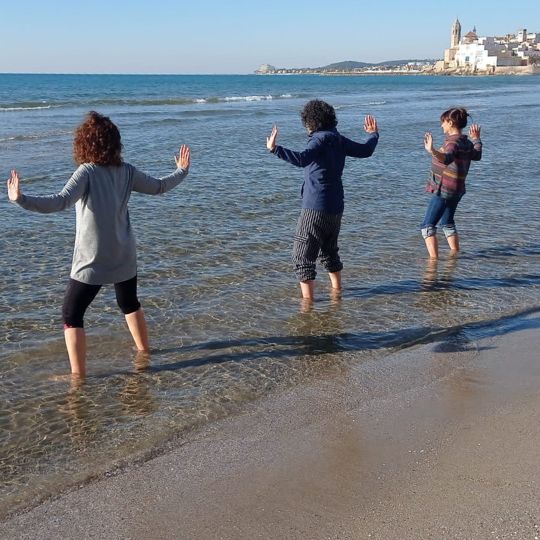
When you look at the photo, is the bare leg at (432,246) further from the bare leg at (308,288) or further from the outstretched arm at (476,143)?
the bare leg at (308,288)

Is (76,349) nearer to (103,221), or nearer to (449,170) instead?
(103,221)

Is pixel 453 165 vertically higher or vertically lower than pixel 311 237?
higher

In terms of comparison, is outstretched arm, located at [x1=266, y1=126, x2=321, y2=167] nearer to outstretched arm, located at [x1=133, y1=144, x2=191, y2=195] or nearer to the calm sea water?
outstretched arm, located at [x1=133, y1=144, x2=191, y2=195]

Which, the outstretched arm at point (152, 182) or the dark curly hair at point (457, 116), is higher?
the dark curly hair at point (457, 116)

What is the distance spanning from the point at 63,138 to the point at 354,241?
14937 millimetres

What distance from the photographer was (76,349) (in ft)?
16.8

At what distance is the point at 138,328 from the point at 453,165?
14.3ft

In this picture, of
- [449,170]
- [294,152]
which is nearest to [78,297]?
[294,152]

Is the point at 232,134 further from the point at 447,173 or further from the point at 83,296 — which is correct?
the point at 83,296

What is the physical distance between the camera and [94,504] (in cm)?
353

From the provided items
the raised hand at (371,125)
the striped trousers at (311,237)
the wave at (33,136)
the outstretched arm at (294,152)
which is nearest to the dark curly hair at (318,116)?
the outstretched arm at (294,152)

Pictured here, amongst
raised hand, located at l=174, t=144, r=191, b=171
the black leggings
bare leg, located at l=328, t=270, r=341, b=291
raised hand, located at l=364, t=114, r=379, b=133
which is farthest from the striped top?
the black leggings

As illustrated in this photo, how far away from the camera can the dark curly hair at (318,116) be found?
249 inches

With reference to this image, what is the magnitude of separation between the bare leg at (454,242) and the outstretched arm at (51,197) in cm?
502
